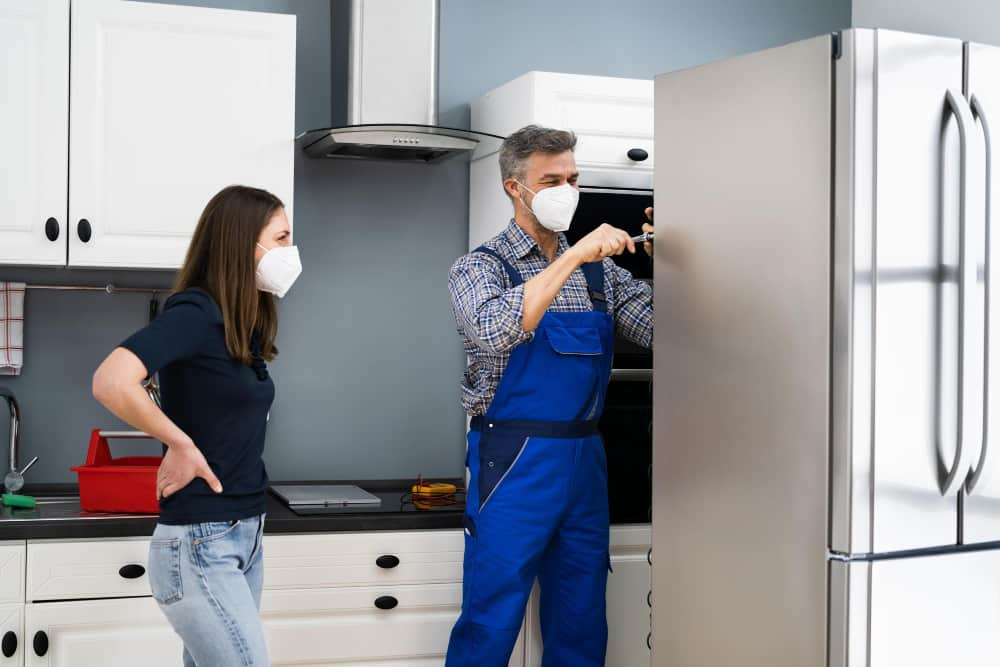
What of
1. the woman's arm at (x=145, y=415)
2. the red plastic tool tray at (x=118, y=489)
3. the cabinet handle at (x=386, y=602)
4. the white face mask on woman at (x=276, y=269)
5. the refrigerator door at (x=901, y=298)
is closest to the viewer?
the refrigerator door at (x=901, y=298)

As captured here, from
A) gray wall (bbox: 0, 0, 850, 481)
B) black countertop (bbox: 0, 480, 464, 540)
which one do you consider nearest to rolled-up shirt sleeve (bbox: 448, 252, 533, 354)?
black countertop (bbox: 0, 480, 464, 540)

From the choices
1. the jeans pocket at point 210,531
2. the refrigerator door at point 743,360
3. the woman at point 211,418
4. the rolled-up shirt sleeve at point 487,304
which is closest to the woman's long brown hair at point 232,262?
the woman at point 211,418

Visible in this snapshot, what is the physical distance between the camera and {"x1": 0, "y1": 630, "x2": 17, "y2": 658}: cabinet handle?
104 inches

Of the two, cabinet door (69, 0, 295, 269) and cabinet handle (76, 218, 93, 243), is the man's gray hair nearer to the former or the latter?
cabinet door (69, 0, 295, 269)

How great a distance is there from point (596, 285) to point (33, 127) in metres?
1.45

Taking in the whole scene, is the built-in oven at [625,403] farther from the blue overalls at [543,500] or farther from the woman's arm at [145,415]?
the woman's arm at [145,415]

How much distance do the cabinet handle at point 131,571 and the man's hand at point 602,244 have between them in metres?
1.31

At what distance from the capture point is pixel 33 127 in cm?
282

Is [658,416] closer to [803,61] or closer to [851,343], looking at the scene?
[851,343]

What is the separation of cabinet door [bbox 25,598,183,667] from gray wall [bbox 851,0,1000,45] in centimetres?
273

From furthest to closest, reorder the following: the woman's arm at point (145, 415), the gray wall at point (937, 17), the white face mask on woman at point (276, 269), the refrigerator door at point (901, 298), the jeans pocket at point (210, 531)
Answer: the gray wall at point (937, 17)
the white face mask on woman at point (276, 269)
the jeans pocket at point (210, 531)
the woman's arm at point (145, 415)
the refrigerator door at point (901, 298)

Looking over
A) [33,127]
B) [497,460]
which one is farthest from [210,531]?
[33,127]

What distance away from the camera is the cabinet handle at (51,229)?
2.83m

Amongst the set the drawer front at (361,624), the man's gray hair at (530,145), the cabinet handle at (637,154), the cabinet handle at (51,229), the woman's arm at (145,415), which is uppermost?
the cabinet handle at (637,154)
